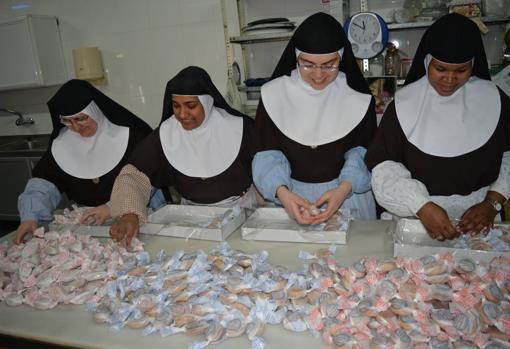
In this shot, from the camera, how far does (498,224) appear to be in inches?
59.6

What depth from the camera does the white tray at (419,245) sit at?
1279 mm

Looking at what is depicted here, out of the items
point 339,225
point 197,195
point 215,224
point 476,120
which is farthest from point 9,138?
point 476,120

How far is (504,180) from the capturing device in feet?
5.36

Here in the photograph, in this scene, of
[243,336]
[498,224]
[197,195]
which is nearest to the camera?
[243,336]

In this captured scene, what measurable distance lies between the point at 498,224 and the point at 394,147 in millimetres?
495

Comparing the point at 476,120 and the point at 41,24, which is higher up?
the point at 41,24

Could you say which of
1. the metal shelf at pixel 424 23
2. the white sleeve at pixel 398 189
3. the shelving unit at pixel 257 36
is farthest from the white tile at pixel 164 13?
the white sleeve at pixel 398 189

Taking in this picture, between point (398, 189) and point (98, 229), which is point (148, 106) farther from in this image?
point (398, 189)

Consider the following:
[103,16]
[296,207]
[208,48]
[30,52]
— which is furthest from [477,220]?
[30,52]

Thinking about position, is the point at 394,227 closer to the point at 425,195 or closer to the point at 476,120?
the point at 425,195

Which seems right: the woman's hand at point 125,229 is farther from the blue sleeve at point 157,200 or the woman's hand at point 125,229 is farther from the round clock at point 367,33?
the round clock at point 367,33

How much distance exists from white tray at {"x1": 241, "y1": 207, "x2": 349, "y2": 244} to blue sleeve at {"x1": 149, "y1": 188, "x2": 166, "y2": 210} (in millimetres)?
835

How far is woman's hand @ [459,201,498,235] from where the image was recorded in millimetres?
1427

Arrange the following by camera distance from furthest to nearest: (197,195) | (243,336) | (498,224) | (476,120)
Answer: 1. (197,195)
2. (476,120)
3. (498,224)
4. (243,336)
